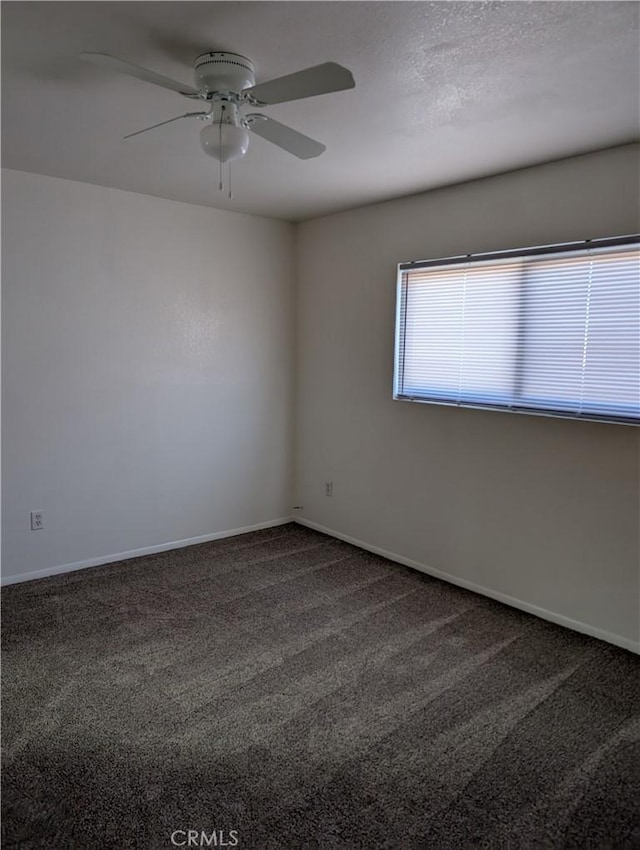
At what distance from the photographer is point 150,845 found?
1.70 metres

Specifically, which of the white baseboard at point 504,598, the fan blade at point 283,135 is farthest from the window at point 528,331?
the fan blade at point 283,135

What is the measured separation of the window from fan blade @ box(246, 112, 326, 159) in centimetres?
148

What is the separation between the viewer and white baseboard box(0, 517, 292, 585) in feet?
11.7

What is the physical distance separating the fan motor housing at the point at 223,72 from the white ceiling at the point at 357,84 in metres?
0.04

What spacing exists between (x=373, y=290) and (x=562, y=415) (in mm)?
1667

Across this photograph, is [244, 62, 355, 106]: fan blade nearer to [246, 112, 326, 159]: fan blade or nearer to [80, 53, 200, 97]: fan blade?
[246, 112, 326, 159]: fan blade

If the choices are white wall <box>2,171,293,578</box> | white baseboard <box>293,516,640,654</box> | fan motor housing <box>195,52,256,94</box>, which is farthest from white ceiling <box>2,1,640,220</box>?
white baseboard <box>293,516,640,654</box>

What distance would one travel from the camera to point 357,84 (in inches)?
82.7

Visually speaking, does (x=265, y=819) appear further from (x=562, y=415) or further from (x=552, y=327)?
(x=552, y=327)

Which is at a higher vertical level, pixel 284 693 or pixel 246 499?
pixel 246 499

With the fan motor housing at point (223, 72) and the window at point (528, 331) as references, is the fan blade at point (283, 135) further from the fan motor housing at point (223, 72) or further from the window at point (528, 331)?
the window at point (528, 331)

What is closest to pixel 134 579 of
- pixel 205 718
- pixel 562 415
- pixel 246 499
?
pixel 246 499

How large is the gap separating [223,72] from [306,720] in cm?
247

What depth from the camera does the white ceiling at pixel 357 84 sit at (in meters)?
1.69
